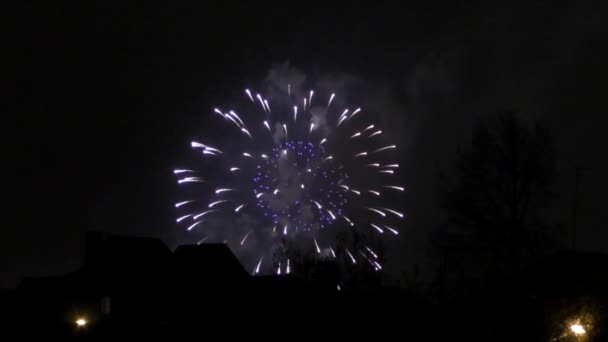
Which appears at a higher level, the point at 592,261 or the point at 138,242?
the point at 138,242

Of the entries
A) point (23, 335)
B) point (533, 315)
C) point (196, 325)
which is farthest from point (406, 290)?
point (23, 335)

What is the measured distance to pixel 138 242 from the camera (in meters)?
51.0

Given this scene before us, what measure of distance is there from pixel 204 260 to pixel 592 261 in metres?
23.9

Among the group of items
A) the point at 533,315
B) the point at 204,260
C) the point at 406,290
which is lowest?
the point at 533,315

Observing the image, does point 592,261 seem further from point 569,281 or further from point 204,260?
point 204,260

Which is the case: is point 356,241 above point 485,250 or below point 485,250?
above

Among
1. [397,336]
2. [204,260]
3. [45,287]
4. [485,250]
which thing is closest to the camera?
[397,336]

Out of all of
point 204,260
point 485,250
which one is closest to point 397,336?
point 485,250

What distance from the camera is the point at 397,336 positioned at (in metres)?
36.9

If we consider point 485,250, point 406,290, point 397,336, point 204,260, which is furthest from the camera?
point 204,260

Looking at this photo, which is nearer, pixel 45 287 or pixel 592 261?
pixel 592 261

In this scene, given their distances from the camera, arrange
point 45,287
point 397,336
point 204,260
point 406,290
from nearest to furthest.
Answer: point 397,336, point 406,290, point 204,260, point 45,287

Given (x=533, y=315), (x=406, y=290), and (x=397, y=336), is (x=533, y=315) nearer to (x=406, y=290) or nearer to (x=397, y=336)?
(x=397, y=336)

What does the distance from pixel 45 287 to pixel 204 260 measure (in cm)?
1023
